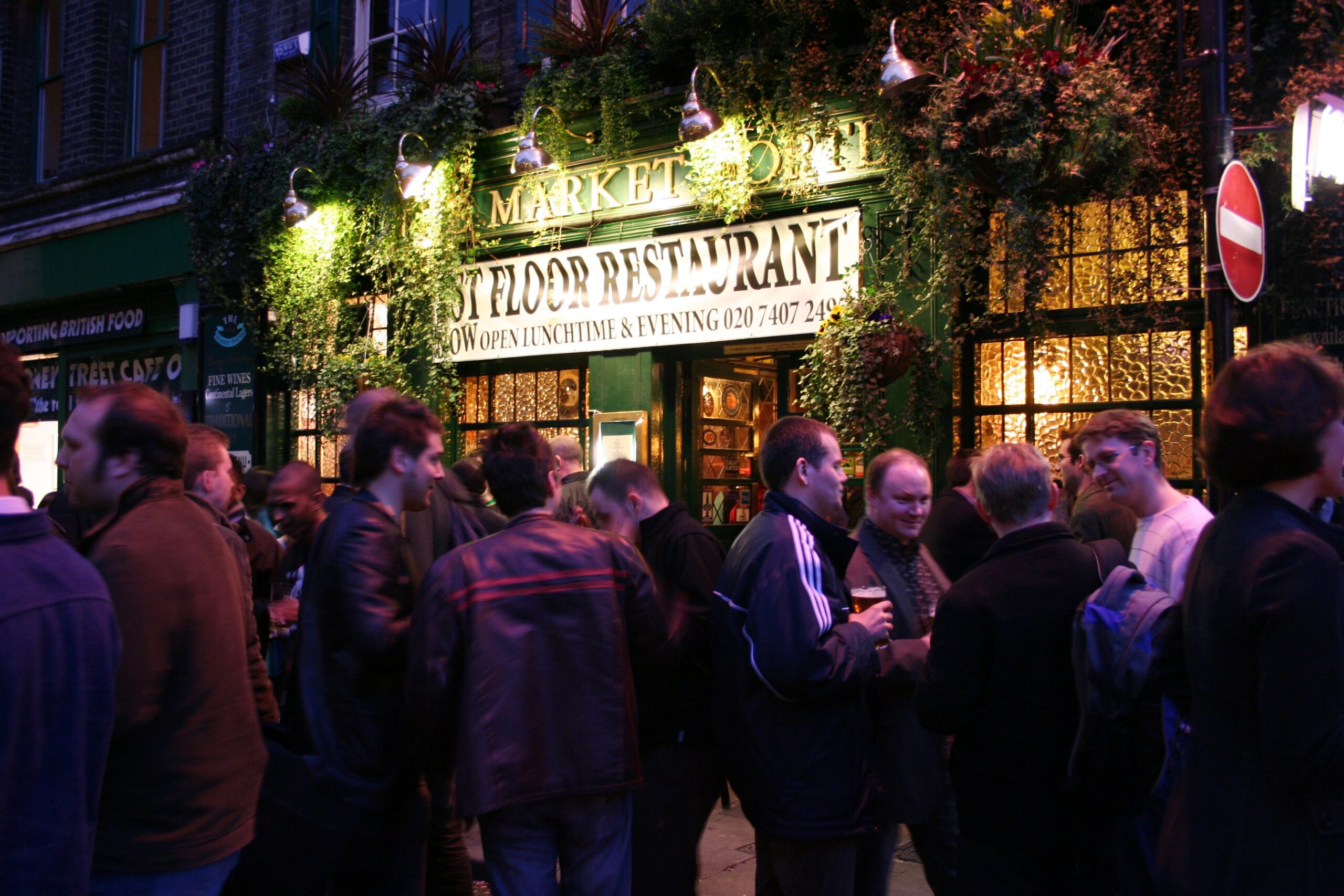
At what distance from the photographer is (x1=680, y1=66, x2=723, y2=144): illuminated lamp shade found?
7809 millimetres

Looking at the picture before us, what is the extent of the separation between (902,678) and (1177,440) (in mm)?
4117

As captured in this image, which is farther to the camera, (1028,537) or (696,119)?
(696,119)

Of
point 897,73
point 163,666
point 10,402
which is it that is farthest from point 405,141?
point 10,402

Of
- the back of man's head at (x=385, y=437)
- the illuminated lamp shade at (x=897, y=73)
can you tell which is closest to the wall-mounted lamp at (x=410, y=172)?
the illuminated lamp shade at (x=897, y=73)

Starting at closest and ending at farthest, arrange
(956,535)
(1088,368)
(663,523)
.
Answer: (663,523) < (956,535) < (1088,368)

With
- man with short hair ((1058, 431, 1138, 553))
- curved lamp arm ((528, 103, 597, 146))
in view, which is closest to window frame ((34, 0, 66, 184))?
curved lamp arm ((528, 103, 597, 146))

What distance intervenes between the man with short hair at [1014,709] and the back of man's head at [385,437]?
5.48 ft

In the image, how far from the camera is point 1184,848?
2457 millimetres

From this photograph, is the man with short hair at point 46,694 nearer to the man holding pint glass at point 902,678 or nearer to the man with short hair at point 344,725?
the man with short hair at point 344,725

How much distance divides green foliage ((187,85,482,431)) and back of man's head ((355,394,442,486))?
6.45m

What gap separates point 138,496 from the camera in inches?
109

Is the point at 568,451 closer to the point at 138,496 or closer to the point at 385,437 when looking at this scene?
the point at 385,437

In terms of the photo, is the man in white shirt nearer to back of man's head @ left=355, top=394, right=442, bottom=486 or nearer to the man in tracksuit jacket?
the man in tracksuit jacket

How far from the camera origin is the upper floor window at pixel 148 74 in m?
13.7
